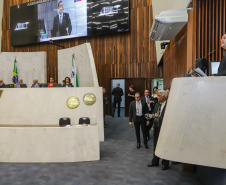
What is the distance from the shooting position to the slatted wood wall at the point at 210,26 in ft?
12.1

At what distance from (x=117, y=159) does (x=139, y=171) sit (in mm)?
746

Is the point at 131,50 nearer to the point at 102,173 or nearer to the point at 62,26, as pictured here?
the point at 62,26

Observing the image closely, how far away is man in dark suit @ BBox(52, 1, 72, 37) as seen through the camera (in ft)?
36.1

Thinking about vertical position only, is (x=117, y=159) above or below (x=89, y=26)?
below

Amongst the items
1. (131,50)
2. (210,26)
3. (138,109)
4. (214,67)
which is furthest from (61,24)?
(214,67)

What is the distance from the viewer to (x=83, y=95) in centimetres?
576

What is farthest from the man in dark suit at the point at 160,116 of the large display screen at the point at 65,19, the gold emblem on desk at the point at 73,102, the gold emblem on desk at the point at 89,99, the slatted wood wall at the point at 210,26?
the large display screen at the point at 65,19

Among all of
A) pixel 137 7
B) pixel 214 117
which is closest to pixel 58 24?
pixel 137 7

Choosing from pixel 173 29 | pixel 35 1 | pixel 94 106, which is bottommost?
pixel 94 106

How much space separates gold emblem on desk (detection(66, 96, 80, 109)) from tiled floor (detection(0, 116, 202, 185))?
5.72 feet

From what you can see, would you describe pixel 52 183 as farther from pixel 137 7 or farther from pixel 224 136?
pixel 137 7

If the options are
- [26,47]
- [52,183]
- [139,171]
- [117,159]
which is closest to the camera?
[52,183]

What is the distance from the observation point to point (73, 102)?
568 centimetres

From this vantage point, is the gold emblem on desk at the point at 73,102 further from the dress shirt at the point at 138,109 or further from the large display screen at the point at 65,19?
the large display screen at the point at 65,19
